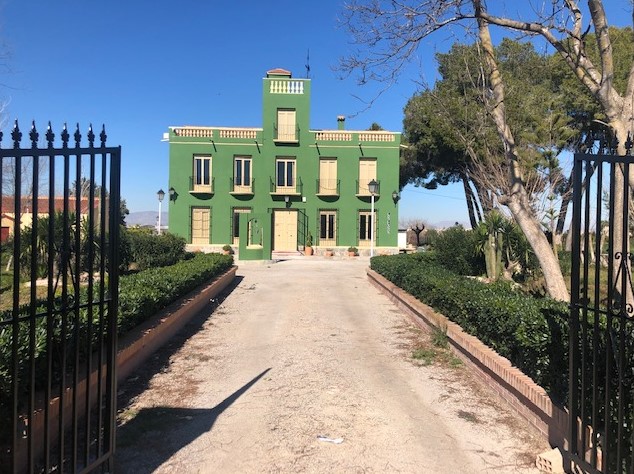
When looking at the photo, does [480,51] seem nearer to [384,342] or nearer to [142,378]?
[384,342]

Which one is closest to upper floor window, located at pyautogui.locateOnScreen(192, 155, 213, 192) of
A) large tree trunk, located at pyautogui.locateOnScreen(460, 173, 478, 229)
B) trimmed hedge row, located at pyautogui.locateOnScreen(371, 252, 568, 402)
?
large tree trunk, located at pyautogui.locateOnScreen(460, 173, 478, 229)

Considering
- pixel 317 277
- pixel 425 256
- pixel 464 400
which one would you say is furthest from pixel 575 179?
pixel 317 277

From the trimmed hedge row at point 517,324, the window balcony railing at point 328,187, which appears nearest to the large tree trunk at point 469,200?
the window balcony railing at point 328,187

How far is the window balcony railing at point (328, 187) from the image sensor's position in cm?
2842

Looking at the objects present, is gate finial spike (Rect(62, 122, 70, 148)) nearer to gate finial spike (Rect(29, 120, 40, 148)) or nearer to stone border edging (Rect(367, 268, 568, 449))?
gate finial spike (Rect(29, 120, 40, 148))

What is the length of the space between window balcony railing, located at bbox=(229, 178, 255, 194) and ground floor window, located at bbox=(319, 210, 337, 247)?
430 centimetres

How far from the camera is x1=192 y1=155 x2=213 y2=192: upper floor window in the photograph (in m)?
28.0

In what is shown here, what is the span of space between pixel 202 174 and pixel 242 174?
2.31 m

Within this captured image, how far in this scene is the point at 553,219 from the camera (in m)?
11.3

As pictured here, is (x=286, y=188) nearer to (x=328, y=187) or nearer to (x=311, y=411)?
(x=328, y=187)

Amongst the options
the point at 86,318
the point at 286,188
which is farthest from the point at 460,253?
the point at 286,188

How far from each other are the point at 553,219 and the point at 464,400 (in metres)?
8.21

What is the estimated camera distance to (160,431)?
147 inches

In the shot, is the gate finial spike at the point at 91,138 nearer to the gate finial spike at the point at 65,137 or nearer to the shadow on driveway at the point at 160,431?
the gate finial spike at the point at 65,137
